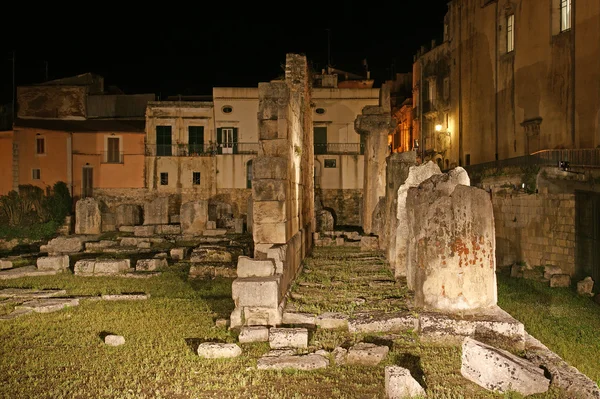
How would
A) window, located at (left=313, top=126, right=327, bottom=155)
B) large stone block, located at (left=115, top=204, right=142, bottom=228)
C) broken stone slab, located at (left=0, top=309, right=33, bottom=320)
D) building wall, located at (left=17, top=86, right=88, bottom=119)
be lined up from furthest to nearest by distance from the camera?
building wall, located at (left=17, top=86, right=88, bottom=119) < window, located at (left=313, top=126, right=327, bottom=155) < large stone block, located at (left=115, top=204, right=142, bottom=228) < broken stone slab, located at (left=0, top=309, right=33, bottom=320)

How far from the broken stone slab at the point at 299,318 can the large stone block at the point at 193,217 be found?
1654cm

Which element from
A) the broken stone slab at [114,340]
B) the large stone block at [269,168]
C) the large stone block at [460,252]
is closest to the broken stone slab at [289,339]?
the large stone block at [460,252]

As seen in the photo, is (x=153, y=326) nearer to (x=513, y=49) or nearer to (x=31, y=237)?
(x=31, y=237)

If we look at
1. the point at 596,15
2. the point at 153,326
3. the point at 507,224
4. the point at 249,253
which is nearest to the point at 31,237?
the point at 249,253

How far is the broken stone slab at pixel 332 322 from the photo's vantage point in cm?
851

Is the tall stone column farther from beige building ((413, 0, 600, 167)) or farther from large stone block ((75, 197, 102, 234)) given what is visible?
large stone block ((75, 197, 102, 234))

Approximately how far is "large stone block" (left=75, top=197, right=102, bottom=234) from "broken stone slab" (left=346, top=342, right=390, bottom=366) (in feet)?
69.7

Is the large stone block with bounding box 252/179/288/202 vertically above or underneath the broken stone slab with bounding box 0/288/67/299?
above

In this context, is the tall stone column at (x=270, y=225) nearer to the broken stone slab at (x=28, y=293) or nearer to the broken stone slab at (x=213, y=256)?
the broken stone slab at (x=213, y=256)

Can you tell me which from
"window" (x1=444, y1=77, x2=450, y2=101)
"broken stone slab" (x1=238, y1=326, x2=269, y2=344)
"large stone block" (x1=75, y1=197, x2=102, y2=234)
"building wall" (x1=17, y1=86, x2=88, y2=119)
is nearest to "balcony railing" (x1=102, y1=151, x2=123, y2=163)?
"building wall" (x1=17, y1=86, x2=88, y2=119)

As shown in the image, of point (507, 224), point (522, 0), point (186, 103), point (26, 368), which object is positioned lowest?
point (26, 368)

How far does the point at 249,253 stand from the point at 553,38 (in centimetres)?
1480

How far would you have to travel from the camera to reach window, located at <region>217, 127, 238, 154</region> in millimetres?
35594

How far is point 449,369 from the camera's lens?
20.7ft
